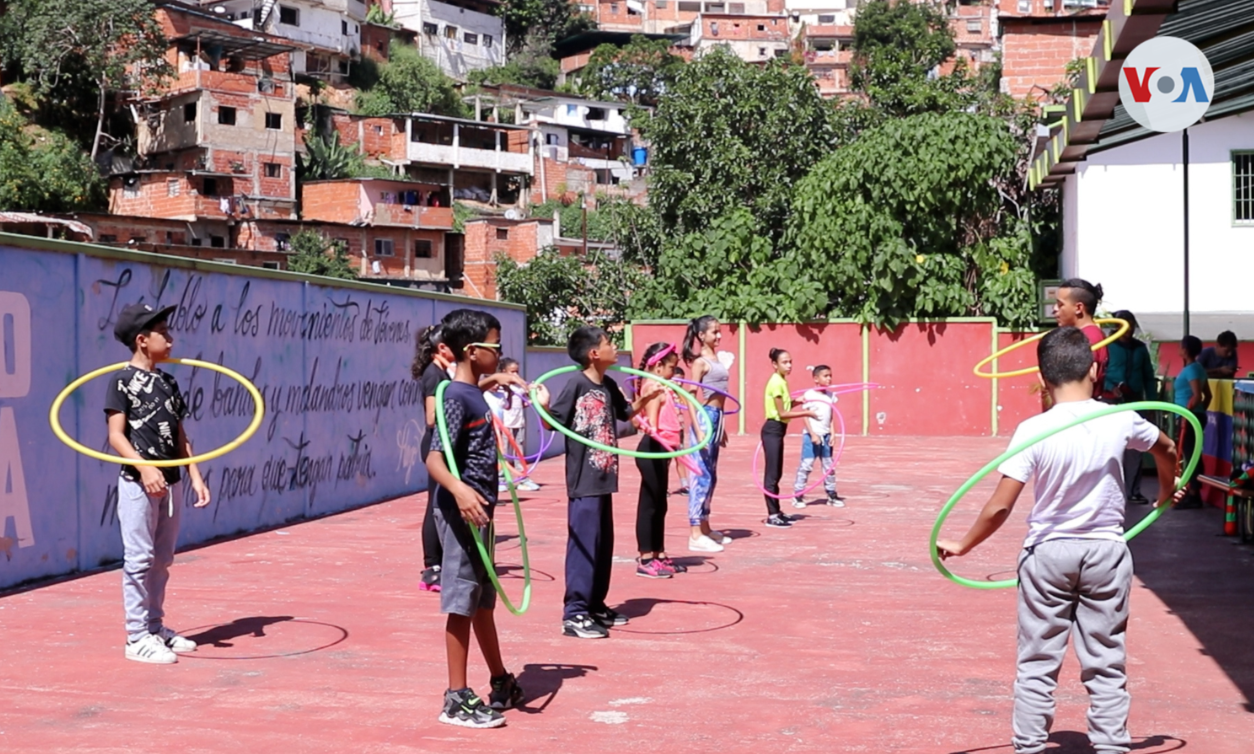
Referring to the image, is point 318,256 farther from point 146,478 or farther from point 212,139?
point 146,478

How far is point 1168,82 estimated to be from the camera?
39.0 ft

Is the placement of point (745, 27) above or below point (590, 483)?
above

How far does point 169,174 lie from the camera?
195 feet

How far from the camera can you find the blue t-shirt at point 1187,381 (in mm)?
14583

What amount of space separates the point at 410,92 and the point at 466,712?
2949 inches

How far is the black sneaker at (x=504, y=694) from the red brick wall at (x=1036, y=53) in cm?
3870

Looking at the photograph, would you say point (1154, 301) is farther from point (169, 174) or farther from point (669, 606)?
point (169, 174)

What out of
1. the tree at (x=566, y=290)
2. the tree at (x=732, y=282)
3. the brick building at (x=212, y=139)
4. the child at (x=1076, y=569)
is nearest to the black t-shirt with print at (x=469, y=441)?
the child at (x=1076, y=569)

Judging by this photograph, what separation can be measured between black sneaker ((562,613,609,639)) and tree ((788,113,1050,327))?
24.0 m

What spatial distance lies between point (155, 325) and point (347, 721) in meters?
2.74

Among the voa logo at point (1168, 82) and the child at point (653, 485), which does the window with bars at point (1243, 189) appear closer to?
the voa logo at point (1168, 82)

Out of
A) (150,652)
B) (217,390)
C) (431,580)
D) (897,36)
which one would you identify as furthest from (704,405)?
(897,36)

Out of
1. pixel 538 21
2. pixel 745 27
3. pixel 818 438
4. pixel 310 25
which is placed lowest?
pixel 818 438

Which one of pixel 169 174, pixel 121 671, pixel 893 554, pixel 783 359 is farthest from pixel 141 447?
pixel 169 174
